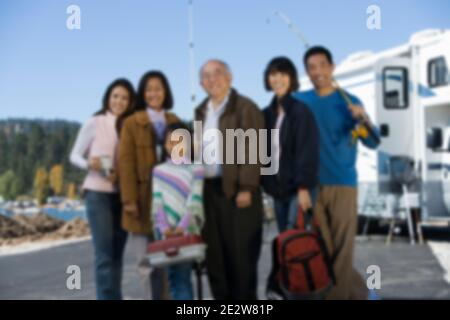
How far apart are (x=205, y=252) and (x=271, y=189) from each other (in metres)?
0.44

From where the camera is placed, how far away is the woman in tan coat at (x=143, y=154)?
9.87ft

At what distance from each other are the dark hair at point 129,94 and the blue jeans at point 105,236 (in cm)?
36

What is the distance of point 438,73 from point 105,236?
354 centimetres

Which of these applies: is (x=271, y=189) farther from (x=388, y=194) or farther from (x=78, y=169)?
(x=388, y=194)

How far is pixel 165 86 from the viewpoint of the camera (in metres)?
3.06

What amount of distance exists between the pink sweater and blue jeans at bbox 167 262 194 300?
1.65 ft

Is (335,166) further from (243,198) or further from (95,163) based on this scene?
(95,163)

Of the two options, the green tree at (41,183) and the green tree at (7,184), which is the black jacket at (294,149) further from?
the green tree at (7,184)

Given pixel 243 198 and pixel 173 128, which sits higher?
pixel 173 128

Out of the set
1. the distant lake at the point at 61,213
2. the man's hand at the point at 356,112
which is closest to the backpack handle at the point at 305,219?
the man's hand at the point at 356,112

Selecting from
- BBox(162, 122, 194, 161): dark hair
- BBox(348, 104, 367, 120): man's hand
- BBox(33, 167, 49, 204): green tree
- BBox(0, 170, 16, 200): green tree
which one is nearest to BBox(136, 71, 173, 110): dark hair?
BBox(162, 122, 194, 161): dark hair

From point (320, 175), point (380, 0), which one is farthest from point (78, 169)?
point (380, 0)

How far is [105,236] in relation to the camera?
10.1 feet

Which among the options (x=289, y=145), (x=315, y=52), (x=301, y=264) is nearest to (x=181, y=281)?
(x=301, y=264)
